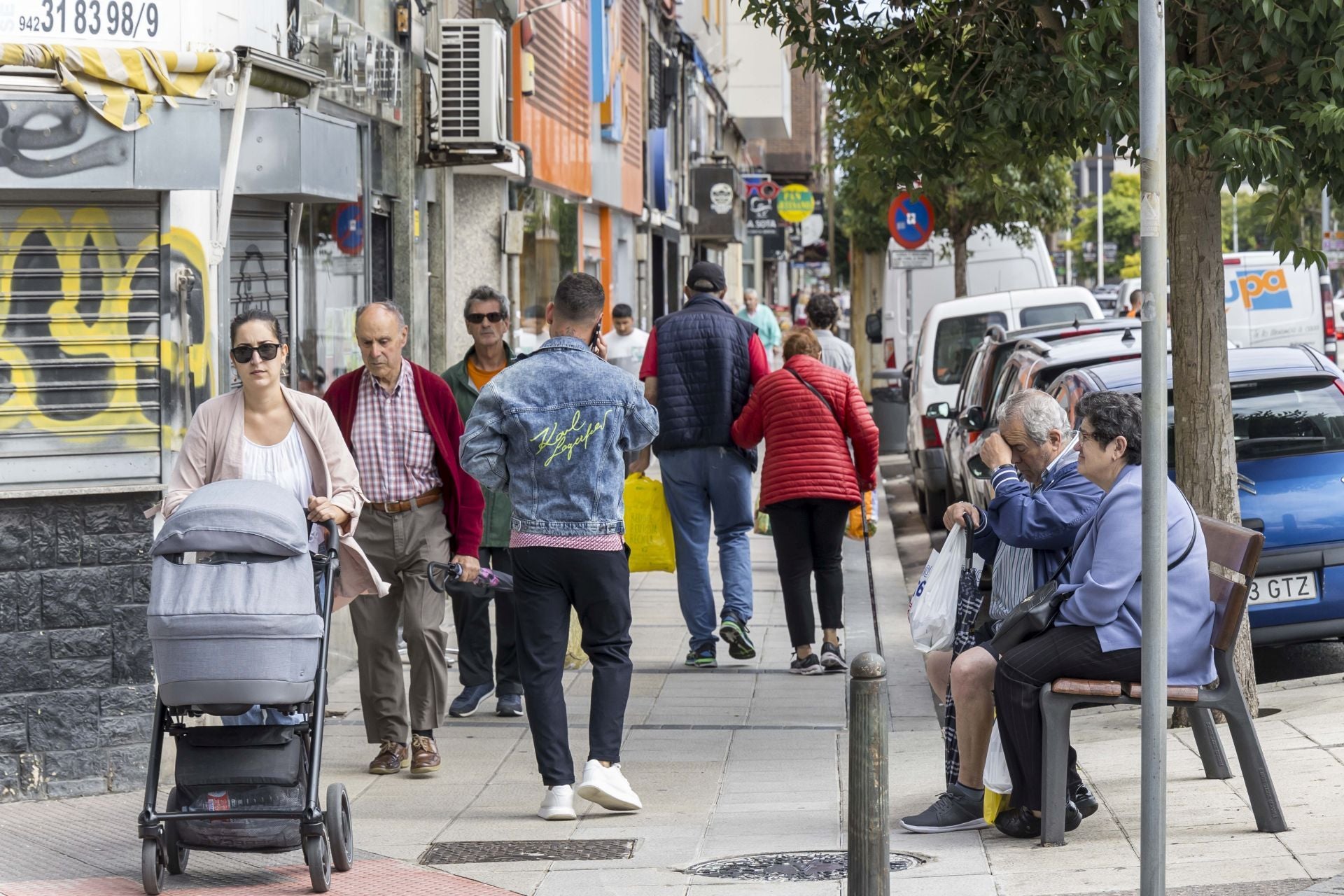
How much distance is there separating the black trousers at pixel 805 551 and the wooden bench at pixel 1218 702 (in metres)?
3.63

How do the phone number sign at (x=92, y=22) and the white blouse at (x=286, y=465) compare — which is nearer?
the white blouse at (x=286, y=465)

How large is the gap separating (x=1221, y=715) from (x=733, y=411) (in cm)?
306

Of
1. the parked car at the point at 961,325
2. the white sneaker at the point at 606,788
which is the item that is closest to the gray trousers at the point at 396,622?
the white sneaker at the point at 606,788

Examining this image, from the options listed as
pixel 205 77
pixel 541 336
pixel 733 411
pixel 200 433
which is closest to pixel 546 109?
pixel 541 336

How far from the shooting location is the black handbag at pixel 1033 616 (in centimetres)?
609

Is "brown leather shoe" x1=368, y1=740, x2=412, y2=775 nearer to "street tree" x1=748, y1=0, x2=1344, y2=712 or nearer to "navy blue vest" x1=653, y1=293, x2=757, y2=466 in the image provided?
"navy blue vest" x1=653, y1=293, x2=757, y2=466

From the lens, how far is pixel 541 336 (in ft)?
61.4

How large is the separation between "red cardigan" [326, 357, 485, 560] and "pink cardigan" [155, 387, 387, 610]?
698mm

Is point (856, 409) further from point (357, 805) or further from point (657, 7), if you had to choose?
point (657, 7)

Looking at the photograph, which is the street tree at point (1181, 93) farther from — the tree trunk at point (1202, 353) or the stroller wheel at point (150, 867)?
the stroller wheel at point (150, 867)

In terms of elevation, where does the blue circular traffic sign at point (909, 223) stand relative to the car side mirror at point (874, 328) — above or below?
above

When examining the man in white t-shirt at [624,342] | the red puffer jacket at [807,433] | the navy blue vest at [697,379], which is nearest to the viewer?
the red puffer jacket at [807,433]

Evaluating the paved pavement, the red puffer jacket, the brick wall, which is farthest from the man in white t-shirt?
the brick wall

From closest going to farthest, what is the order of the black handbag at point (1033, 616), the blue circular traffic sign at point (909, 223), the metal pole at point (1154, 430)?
the metal pole at point (1154, 430) → the black handbag at point (1033, 616) → the blue circular traffic sign at point (909, 223)
